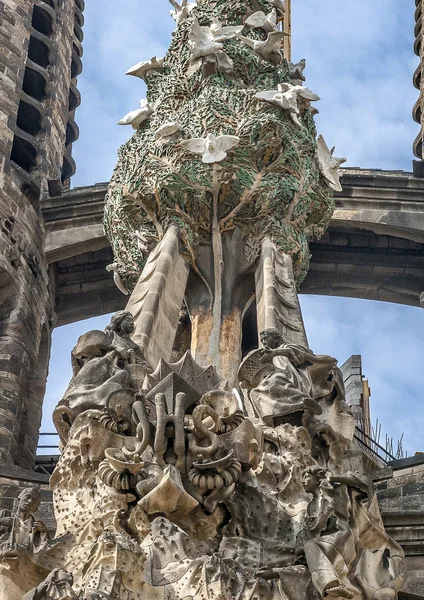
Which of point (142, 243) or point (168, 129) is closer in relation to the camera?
point (142, 243)

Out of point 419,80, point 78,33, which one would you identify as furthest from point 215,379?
point 78,33

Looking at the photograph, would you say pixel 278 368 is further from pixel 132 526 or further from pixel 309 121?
pixel 309 121

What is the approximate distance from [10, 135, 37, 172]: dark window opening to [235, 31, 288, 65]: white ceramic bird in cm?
497

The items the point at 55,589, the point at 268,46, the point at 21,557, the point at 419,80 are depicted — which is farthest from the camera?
the point at 419,80

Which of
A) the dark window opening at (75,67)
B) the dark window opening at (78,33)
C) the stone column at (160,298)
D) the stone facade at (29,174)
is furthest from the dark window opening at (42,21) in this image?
the stone column at (160,298)

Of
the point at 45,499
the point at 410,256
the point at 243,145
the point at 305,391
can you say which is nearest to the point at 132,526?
the point at 305,391

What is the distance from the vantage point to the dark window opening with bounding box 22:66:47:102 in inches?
942

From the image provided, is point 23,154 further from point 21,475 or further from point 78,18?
point 21,475

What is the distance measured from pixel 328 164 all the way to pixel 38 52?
7.88m

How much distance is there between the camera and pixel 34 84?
944 inches

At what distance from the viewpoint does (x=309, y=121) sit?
18.2 meters

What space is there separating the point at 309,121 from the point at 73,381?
631 cm

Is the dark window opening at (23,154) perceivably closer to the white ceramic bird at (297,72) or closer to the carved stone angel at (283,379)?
the white ceramic bird at (297,72)

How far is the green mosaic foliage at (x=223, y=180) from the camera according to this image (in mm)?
16984
